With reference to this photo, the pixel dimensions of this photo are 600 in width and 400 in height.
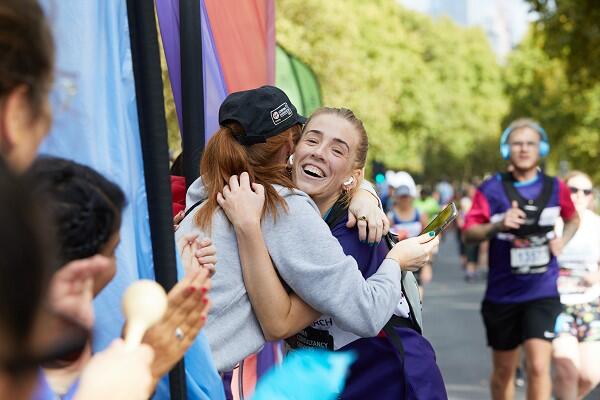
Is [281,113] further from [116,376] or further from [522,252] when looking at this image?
[522,252]

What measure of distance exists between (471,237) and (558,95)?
110 feet

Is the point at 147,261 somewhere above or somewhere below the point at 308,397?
above

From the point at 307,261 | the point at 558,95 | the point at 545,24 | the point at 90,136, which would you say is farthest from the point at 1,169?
the point at 558,95

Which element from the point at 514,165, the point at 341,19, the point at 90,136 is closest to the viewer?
the point at 90,136

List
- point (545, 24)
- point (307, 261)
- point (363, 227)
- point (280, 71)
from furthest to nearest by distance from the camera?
1. point (545, 24)
2. point (280, 71)
3. point (363, 227)
4. point (307, 261)

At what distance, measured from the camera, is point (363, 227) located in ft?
10.4

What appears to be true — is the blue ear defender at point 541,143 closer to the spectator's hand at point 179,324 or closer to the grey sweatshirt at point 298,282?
the grey sweatshirt at point 298,282

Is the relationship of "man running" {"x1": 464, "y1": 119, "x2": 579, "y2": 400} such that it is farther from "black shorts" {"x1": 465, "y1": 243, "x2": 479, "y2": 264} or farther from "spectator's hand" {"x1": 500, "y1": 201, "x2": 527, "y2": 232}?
"black shorts" {"x1": 465, "y1": 243, "x2": 479, "y2": 264}

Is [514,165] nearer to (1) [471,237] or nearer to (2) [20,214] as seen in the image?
(1) [471,237]

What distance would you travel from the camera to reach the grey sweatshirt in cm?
279

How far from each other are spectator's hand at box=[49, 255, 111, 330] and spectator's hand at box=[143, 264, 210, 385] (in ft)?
0.53

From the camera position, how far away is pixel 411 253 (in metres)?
3.07

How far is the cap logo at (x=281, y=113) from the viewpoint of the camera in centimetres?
303

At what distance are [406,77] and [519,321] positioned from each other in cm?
4985
